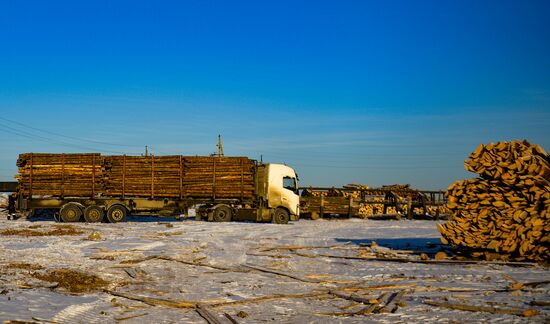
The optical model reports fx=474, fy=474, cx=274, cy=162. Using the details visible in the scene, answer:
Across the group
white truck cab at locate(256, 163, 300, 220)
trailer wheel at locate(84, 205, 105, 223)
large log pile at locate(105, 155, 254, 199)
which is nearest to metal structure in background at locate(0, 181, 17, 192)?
trailer wheel at locate(84, 205, 105, 223)

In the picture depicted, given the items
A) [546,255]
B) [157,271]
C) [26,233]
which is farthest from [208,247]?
[546,255]

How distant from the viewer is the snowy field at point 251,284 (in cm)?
687

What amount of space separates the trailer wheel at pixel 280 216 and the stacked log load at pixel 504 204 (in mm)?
12226

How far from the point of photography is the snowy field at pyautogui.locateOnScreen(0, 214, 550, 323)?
6867 mm

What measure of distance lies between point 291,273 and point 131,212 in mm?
15664

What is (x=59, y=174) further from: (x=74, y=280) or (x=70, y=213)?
(x=74, y=280)

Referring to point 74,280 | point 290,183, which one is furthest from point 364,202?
point 74,280

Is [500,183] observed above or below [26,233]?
above

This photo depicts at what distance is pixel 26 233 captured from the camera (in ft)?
57.6

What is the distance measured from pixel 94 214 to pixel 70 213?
3.79 ft

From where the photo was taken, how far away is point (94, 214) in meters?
23.5

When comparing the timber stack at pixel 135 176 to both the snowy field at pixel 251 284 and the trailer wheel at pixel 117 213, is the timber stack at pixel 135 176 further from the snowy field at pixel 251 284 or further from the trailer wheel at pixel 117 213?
the snowy field at pixel 251 284

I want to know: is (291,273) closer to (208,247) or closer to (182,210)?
(208,247)

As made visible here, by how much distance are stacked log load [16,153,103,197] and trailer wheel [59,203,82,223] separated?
0.66 m
